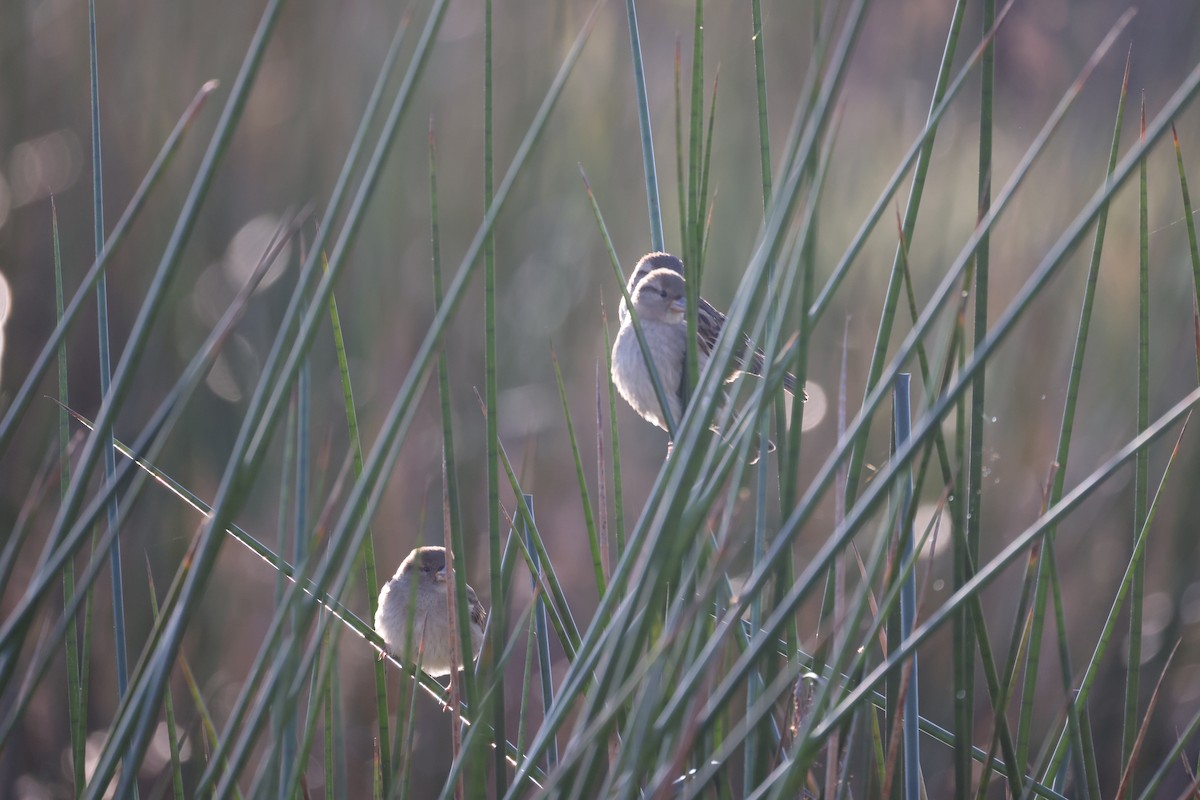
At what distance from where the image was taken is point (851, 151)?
15.1 ft

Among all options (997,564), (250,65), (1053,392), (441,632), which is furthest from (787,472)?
(1053,392)

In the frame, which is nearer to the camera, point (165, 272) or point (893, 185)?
point (165, 272)

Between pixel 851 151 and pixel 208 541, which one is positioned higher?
pixel 851 151

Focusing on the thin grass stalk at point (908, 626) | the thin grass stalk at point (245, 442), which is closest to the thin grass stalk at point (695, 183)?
the thin grass stalk at point (908, 626)

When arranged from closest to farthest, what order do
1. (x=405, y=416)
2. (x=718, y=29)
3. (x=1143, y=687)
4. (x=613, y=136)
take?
1. (x=405, y=416)
2. (x=1143, y=687)
3. (x=613, y=136)
4. (x=718, y=29)

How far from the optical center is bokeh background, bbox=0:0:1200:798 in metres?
3.43

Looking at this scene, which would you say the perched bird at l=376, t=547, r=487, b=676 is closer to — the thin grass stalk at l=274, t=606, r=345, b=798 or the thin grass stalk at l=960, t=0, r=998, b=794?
the thin grass stalk at l=274, t=606, r=345, b=798

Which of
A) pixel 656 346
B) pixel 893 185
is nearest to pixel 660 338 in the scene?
pixel 656 346

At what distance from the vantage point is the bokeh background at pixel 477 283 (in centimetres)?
343

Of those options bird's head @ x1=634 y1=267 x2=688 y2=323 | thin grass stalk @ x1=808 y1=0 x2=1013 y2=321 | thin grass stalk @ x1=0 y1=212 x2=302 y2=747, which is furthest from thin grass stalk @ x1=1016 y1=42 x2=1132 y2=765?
bird's head @ x1=634 y1=267 x2=688 y2=323

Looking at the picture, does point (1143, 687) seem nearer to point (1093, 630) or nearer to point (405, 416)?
point (1093, 630)

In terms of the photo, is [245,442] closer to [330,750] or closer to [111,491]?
[111,491]

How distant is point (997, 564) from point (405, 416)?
0.59 meters

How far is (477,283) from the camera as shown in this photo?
424 centimetres
